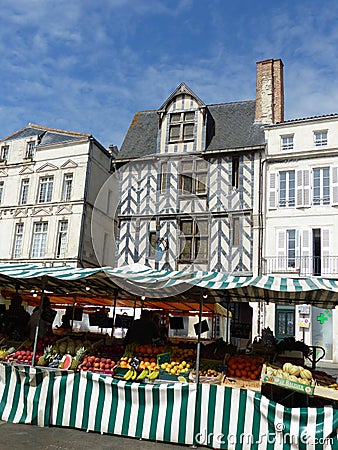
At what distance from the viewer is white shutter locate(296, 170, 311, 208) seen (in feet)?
53.6

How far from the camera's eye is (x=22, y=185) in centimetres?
2128

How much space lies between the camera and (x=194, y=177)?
17.8 metres

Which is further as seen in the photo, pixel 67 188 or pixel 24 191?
pixel 24 191

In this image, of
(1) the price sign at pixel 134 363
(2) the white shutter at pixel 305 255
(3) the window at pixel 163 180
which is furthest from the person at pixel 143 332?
(3) the window at pixel 163 180

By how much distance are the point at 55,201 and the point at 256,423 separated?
17.0 metres

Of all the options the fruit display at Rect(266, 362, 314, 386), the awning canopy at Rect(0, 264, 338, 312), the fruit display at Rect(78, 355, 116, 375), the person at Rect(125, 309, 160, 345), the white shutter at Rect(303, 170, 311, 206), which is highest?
the white shutter at Rect(303, 170, 311, 206)

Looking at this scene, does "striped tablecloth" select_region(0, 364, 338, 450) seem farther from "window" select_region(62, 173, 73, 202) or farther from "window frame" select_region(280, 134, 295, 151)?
"window" select_region(62, 173, 73, 202)

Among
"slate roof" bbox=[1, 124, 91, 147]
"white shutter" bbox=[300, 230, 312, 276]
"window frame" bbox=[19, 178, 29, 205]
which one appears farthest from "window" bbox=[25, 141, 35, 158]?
"white shutter" bbox=[300, 230, 312, 276]

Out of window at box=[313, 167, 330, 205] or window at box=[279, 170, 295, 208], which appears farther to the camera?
window at box=[279, 170, 295, 208]

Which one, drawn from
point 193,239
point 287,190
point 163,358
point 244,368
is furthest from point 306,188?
point 163,358

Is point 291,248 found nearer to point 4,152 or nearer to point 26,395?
point 26,395

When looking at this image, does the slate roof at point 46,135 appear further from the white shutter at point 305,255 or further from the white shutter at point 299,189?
the white shutter at point 305,255

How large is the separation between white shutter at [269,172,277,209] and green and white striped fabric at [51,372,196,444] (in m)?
12.5

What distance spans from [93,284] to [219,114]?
550 inches
